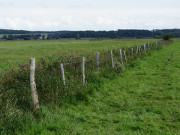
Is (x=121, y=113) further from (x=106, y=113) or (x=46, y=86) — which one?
(x=46, y=86)

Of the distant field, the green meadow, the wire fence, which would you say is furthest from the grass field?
the distant field

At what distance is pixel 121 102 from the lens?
8359 millimetres

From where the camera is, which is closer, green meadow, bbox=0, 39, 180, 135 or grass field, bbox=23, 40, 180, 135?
green meadow, bbox=0, 39, 180, 135

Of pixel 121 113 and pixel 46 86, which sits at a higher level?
pixel 46 86

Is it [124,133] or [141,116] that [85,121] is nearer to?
[124,133]

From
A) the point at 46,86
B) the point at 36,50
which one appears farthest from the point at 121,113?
the point at 36,50

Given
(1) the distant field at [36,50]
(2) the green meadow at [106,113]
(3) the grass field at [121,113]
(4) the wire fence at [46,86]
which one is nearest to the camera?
(2) the green meadow at [106,113]

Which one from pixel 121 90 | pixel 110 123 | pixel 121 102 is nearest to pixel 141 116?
pixel 110 123

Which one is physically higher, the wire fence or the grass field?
the wire fence

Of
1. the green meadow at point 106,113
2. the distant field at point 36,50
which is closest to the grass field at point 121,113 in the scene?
the green meadow at point 106,113

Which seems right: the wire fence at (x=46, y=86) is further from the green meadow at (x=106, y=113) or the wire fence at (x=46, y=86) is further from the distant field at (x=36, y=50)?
the distant field at (x=36, y=50)

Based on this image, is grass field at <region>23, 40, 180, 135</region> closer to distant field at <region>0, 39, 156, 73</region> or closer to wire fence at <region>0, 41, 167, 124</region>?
wire fence at <region>0, 41, 167, 124</region>

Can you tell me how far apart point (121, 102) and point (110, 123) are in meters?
2.13

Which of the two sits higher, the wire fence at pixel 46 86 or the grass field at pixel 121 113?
the wire fence at pixel 46 86
